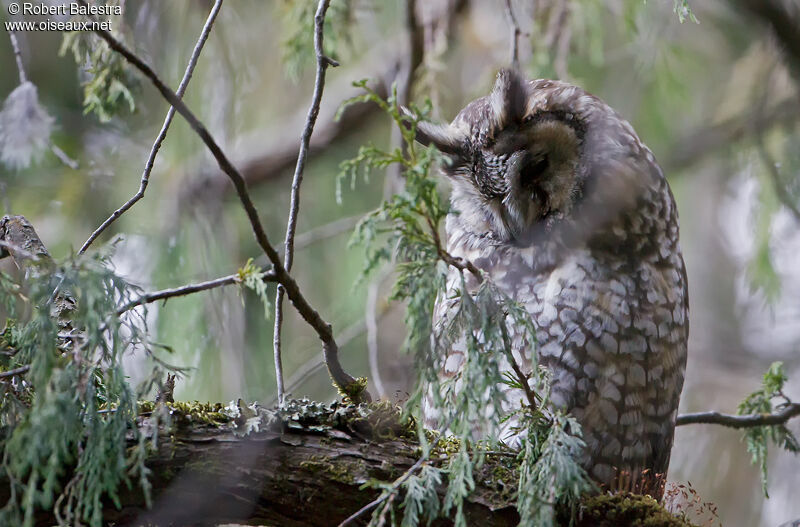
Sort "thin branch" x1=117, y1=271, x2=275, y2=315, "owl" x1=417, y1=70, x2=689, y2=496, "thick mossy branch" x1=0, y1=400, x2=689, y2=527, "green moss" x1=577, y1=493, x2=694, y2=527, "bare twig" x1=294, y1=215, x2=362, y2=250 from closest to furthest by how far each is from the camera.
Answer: "thin branch" x1=117, y1=271, x2=275, y2=315 < "thick mossy branch" x1=0, y1=400, x2=689, y2=527 < "green moss" x1=577, y1=493, x2=694, y2=527 < "owl" x1=417, y1=70, x2=689, y2=496 < "bare twig" x1=294, y1=215, x2=362, y2=250

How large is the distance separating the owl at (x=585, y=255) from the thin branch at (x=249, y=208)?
64 centimetres

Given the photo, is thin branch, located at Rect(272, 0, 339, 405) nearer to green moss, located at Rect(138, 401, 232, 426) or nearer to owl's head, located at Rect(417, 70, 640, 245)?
green moss, located at Rect(138, 401, 232, 426)

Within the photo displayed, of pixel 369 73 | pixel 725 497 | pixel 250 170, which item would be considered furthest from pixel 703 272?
pixel 250 170

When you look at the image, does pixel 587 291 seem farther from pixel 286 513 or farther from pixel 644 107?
pixel 644 107

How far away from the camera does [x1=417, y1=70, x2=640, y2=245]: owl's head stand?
2.24 meters

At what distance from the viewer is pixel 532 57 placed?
3449mm

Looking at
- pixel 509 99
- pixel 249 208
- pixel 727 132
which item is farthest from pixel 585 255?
pixel 727 132

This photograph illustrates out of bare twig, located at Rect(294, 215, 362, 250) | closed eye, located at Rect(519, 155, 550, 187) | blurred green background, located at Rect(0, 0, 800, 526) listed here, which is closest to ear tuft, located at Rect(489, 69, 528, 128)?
closed eye, located at Rect(519, 155, 550, 187)

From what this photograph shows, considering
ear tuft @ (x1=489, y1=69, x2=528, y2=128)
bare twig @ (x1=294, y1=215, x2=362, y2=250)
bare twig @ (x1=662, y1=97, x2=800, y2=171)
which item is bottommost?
ear tuft @ (x1=489, y1=69, x2=528, y2=128)

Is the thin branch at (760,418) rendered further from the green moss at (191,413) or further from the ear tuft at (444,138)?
the green moss at (191,413)

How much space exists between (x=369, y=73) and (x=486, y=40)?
1.09 m

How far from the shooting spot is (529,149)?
2.24 meters

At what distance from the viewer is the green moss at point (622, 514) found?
1695 mm

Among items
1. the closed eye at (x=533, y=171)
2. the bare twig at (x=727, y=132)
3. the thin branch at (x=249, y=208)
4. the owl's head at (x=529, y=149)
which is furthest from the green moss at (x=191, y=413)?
the bare twig at (x=727, y=132)
